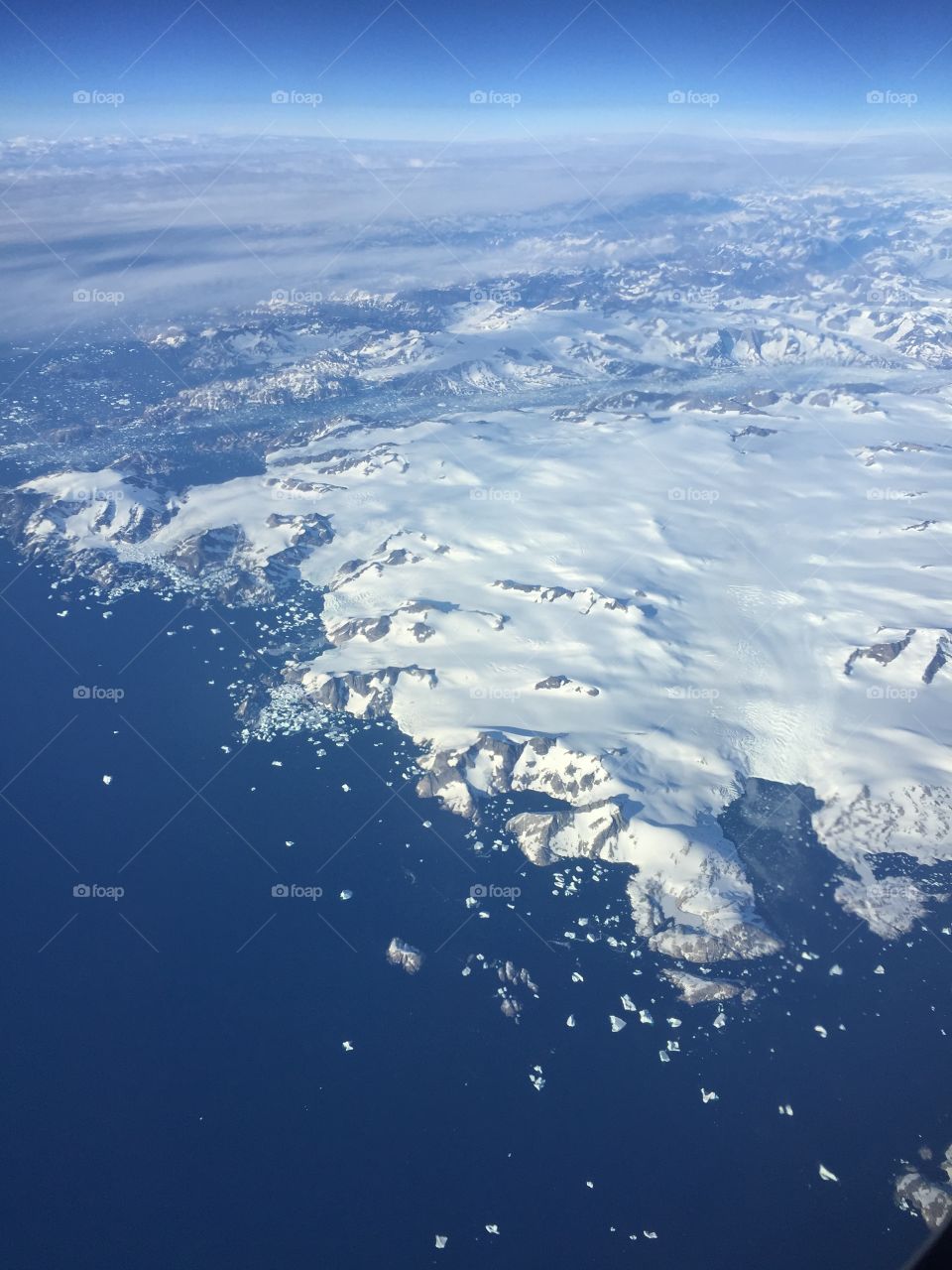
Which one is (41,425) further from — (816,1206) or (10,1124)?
(816,1206)

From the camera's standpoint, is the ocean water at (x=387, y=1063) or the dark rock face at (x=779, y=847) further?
the dark rock face at (x=779, y=847)

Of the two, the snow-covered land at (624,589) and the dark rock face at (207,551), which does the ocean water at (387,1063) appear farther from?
the dark rock face at (207,551)

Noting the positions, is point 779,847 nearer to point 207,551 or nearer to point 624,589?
point 624,589

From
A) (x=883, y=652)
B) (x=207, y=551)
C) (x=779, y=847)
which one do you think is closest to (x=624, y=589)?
(x=883, y=652)

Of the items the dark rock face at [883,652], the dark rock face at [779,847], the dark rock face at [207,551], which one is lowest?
the dark rock face at [779,847]

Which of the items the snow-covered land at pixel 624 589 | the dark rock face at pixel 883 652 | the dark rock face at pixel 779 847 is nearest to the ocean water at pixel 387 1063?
the dark rock face at pixel 779 847

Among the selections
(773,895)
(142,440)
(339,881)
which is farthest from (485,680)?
(142,440)

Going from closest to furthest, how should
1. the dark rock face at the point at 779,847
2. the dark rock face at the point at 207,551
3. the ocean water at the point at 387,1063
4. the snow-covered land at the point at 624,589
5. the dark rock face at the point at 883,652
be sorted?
1. the ocean water at the point at 387,1063
2. the dark rock face at the point at 779,847
3. the snow-covered land at the point at 624,589
4. the dark rock face at the point at 883,652
5. the dark rock face at the point at 207,551
